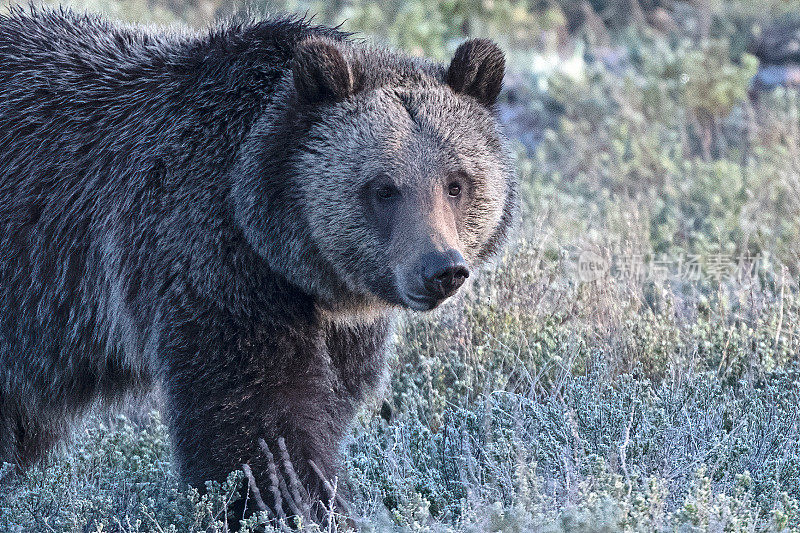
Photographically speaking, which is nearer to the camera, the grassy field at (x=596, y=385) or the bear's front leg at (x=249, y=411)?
the grassy field at (x=596, y=385)

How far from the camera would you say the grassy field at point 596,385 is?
3836 millimetres

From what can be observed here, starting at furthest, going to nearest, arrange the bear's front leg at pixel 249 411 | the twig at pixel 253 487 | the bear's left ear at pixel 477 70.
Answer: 1. the bear's left ear at pixel 477 70
2. the bear's front leg at pixel 249 411
3. the twig at pixel 253 487

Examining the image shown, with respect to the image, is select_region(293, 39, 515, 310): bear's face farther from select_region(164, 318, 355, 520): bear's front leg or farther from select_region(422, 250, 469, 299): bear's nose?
select_region(164, 318, 355, 520): bear's front leg

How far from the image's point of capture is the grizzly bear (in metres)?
4.05

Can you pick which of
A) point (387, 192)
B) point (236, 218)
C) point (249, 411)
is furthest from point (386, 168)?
point (249, 411)

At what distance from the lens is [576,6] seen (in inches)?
606

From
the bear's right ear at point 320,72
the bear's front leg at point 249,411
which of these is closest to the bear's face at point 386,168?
the bear's right ear at point 320,72

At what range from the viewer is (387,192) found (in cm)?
416

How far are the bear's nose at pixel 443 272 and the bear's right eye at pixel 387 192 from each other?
1.12 ft

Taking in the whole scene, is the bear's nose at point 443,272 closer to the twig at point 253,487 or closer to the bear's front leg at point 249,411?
the bear's front leg at point 249,411

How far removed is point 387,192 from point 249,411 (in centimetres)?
98

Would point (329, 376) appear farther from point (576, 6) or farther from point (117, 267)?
point (576, 6)

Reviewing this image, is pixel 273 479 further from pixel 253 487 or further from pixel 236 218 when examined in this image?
pixel 236 218

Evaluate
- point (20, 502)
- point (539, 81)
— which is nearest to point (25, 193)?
point (20, 502)
